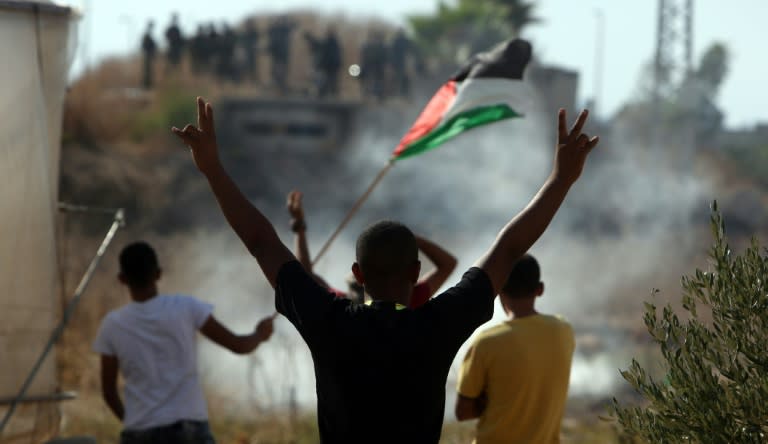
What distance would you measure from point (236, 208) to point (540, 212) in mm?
802

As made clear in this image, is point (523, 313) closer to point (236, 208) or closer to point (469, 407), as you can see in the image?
point (469, 407)

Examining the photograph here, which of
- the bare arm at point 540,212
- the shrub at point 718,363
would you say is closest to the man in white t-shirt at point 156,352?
the shrub at point 718,363

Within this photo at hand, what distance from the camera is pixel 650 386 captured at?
11.8 ft

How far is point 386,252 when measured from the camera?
3057 millimetres

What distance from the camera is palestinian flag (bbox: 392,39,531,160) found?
251 inches

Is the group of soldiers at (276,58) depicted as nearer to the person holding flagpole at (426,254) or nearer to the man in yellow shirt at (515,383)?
the person holding flagpole at (426,254)

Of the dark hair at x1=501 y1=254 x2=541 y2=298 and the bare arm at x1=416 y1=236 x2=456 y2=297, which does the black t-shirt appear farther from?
the bare arm at x1=416 y1=236 x2=456 y2=297

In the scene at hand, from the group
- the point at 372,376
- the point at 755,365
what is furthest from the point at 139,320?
the point at 755,365

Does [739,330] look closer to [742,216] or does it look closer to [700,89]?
[742,216]

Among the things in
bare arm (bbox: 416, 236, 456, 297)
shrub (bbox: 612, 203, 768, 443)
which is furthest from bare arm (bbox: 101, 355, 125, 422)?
shrub (bbox: 612, 203, 768, 443)

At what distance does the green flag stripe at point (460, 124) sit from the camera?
20.7 feet

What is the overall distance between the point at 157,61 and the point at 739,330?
132 ft

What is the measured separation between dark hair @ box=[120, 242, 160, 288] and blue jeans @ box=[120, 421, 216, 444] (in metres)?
0.59

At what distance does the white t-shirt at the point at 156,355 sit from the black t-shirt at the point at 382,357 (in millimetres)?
1951
